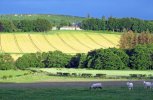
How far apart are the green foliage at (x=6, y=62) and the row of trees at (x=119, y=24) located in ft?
255

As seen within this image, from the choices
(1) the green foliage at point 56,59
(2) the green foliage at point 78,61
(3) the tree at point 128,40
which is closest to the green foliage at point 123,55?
(2) the green foliage at point 78,61

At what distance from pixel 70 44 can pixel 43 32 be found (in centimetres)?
2883

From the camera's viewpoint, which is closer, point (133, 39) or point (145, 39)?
point (145, 39)

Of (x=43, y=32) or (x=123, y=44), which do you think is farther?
(x=43, y=32)

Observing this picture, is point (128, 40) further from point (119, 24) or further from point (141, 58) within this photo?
point (119, 24)

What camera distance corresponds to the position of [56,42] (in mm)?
140500

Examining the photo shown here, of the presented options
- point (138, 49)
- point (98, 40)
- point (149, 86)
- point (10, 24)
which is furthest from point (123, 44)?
point (149, 86)

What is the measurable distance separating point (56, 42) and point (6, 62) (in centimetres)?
3689

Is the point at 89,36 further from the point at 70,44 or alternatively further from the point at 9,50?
the point at 9,50

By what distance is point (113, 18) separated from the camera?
190375mm

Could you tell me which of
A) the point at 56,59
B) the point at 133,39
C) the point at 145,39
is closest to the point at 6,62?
the point at 56,59

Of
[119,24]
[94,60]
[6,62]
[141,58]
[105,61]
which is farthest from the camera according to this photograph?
[119,24]

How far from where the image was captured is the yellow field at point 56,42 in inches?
5074

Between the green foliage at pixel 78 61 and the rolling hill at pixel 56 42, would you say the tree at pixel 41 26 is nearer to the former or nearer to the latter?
the rolling hill at pixel 56 42
